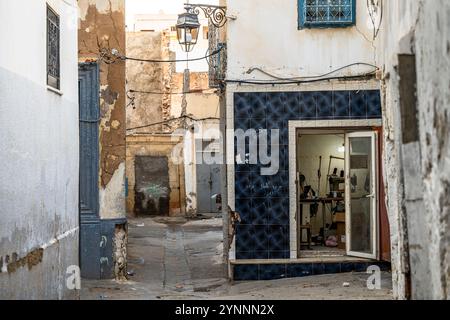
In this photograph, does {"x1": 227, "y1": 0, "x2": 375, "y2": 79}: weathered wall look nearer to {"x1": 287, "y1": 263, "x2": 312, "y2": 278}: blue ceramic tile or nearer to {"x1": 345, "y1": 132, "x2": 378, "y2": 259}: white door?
Result: {"x1": 345, "y1": 132, "x2": 378, "y2": 259}: white door

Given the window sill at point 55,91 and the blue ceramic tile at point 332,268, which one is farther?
the blue ceramic tile at point 332,268

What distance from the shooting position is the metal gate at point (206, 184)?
29.5 m

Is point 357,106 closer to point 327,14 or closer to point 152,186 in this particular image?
point 327,14

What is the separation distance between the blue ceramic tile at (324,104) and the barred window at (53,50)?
188 inches

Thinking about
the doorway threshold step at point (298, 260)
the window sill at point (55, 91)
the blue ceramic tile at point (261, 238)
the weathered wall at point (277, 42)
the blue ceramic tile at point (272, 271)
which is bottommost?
the blue ceramic tile at point (272, 271)

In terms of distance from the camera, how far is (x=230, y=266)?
13.1 meters

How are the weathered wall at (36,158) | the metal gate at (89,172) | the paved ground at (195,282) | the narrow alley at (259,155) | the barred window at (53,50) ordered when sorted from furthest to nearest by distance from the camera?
1. the metal gate at (89,172)
2. the paved ground at (195,282)
3. the barred window at (53,50)
4. the weathered wall at (36,158)
5. the narrow alley at (259,155)

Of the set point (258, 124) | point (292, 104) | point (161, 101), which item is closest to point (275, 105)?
point (292, 104)

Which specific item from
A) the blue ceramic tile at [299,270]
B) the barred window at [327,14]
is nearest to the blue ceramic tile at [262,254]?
the blue ceramic tile at [299,270]

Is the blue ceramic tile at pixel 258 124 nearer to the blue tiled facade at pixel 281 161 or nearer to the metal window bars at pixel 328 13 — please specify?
the blue tiled facade at pixel 281 161

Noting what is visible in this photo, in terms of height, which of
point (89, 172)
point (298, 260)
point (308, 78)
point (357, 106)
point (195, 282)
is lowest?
point (195, 282)

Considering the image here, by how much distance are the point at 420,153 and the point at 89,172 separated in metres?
8.28

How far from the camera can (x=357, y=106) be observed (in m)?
12.9

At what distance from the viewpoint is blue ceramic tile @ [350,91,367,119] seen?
12836mm
